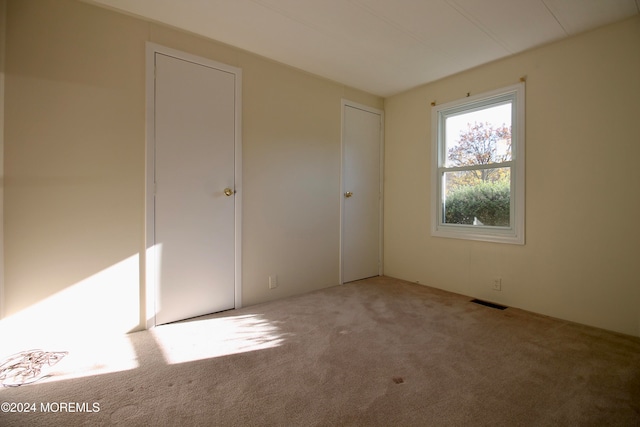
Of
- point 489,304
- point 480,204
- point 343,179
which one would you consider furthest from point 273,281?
point 480,204

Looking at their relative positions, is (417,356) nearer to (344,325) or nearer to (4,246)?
(344,325)

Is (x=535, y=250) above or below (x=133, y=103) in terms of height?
below

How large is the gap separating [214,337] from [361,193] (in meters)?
2.49

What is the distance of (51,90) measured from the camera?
6.82 ft

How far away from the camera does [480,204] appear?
3.29 meters

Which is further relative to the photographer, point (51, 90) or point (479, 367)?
point (51, 90)

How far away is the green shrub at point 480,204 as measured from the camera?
3.10 m

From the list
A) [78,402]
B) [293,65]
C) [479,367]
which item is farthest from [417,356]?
[293,65]

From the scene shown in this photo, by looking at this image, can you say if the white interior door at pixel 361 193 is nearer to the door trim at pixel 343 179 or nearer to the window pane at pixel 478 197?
the door trim at pixel 343 179

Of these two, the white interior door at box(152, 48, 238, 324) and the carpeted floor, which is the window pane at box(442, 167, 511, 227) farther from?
the white interior door at box(152, 48, 238, 324)

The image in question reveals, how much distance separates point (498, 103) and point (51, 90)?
12.7 ft

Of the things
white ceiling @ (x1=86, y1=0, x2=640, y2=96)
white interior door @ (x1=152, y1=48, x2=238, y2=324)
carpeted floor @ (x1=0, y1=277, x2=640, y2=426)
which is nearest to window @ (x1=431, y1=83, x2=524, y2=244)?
white ceiling @ (x1=86, y1=0, x2=640, y2=96)

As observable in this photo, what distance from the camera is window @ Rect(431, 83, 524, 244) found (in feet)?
9.74

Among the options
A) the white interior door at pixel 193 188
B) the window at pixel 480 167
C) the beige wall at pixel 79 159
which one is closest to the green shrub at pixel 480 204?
the window at pixel 480 167
